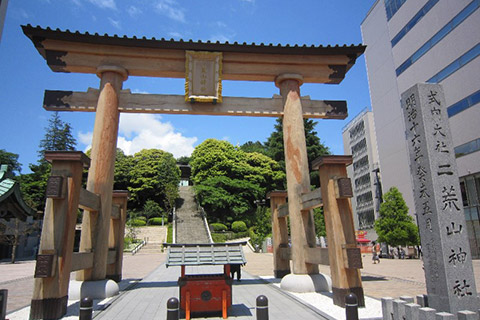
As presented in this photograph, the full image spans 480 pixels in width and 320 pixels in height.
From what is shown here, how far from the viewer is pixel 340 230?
8.00 metres

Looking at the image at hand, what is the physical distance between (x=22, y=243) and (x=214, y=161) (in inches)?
1021

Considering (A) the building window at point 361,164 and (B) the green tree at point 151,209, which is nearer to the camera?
(B) the green tree at point 151,209

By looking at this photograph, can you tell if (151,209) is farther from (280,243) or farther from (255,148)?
(280,243)

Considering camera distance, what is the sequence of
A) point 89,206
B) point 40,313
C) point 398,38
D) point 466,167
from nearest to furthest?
point 40,313 → point 89,206 → point 466,167 → point 398,38

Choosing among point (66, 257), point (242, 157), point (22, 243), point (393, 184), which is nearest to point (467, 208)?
point (393, 184)

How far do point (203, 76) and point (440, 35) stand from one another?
79.4ft

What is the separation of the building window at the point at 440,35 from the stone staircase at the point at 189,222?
27.4 meters

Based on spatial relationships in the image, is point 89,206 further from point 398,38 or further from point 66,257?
point 398,38

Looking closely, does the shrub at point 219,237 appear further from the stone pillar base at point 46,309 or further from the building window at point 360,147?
the stone pillar base at point 46,309

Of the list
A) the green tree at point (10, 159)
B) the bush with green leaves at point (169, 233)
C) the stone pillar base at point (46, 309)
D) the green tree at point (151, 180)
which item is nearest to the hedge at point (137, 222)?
the bush with green leaves at point (169, 233)

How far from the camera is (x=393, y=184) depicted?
34.5 m

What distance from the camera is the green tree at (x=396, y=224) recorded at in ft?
83.6

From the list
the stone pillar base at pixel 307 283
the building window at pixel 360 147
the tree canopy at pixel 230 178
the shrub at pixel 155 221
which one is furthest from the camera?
the building window at pixel 360 147

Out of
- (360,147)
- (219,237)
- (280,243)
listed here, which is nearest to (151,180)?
(219,237)
